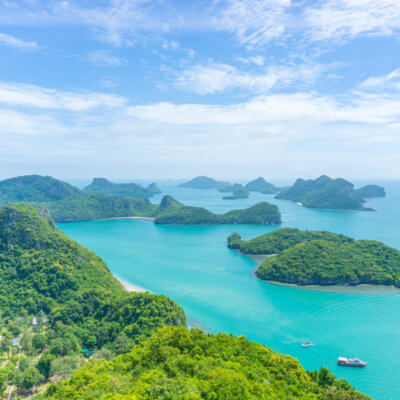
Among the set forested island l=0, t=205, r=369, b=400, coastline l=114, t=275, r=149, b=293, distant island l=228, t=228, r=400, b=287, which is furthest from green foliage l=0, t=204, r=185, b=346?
distant island l=228, t=228, r=400, b=287

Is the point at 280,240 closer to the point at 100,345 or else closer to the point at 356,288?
the point at 356,288

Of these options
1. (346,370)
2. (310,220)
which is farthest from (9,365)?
(310,220)

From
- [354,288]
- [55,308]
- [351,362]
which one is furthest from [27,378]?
[354,288]

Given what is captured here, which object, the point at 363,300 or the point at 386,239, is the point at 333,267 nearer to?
the point at 363,300

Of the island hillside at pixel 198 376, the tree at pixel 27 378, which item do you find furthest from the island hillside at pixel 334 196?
the tree at pixel 27 378

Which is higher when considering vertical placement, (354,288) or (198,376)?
(198,376)

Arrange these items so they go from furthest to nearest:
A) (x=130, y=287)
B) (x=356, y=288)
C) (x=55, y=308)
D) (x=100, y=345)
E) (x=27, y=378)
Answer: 1. (x=130, y=287)
2. (x=356, y=288)
3. (x=55, y=308)
4. (x=100, y=345)
5. (x=27, y=378)

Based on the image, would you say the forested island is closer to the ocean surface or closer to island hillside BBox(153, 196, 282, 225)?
the ocean surface
